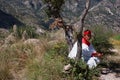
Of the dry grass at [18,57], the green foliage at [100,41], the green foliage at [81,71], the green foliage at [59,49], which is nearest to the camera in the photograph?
the green foliage at [81,71]

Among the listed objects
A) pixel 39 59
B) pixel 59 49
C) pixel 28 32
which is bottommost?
pixel 39 59

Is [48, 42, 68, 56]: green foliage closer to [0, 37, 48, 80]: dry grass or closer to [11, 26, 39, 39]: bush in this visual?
[0, 37, 48, 80]: dry grass

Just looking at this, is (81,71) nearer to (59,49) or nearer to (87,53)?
(87,53)

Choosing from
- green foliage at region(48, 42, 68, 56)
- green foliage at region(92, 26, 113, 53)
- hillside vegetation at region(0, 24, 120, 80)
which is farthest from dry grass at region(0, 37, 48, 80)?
green foliage at region(92, 26, 113, 53)

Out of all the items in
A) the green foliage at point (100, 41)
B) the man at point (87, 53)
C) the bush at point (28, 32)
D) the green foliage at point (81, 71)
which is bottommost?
the green foliage at point (81, 71)

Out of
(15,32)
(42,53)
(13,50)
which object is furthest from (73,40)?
(15,32)

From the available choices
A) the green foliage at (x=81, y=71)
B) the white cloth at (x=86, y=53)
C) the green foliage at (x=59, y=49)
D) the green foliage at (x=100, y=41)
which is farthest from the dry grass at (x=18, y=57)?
the green foliage at (x=100, y=41)

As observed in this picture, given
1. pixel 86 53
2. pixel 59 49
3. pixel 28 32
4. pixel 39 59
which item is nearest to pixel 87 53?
pixel 86 53

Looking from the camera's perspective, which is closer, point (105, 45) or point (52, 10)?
point (52, 10)

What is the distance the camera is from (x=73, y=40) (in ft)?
34.1

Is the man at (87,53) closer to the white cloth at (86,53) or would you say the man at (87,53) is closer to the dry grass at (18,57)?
the white cloth at (86,53)

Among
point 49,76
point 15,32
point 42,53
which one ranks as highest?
point 15,32

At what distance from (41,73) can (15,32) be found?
16.4ft

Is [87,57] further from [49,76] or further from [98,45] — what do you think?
[98,45]
